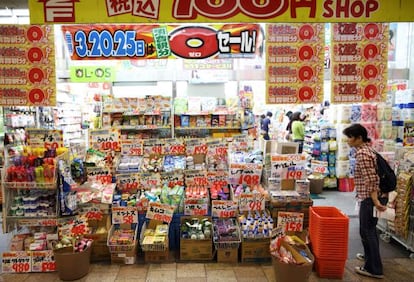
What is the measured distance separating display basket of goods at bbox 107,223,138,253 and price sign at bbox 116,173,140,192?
0.58 m

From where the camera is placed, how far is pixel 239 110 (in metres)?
7.25

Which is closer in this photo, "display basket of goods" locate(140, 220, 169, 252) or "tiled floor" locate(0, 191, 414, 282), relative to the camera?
"tiled floor" locate(0, 191, 414, 282)

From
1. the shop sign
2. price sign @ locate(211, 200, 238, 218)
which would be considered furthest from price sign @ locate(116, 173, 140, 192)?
the shop sign

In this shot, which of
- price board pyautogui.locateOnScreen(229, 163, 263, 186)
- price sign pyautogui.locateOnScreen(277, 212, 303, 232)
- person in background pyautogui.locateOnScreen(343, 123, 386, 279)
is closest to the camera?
person in background pyautogui.locateOnScreen(343, 123, 386, 279)

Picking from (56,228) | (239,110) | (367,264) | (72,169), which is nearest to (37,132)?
(72,169)

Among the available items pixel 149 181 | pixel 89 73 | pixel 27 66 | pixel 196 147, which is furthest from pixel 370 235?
pixel 89 73

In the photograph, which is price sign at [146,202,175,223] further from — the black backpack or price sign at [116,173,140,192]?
the black backpack

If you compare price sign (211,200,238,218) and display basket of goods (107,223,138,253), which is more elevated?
price sign (211,200,238,218)

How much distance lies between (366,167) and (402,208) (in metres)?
1.28

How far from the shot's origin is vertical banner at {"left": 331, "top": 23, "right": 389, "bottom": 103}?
14.8 ft

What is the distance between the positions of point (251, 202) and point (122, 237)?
1.75 meters

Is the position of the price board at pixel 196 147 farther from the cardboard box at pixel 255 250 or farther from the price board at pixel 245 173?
the cardboard box at pixel 255 250

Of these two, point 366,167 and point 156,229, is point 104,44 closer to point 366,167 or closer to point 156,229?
point 156,229

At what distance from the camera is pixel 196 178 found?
5.09m
